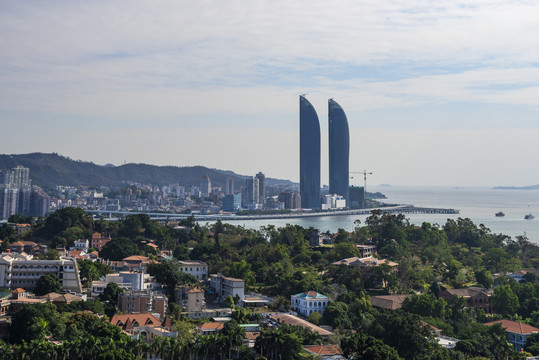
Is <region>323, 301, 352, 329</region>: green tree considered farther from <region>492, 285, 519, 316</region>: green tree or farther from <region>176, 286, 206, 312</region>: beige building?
<region>492, 285, 519, 316</region>: green tree

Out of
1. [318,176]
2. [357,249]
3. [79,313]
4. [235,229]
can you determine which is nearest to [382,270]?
[357,249]

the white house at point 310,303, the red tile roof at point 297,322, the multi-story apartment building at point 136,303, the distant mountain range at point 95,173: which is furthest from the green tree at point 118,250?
the distant mountain range at point 95,173

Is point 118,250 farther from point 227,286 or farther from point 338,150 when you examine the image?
point 338,150

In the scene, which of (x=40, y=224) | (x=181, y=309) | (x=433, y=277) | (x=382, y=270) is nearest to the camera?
(x=181, y=309)

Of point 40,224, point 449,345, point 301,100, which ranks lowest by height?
point 449,345

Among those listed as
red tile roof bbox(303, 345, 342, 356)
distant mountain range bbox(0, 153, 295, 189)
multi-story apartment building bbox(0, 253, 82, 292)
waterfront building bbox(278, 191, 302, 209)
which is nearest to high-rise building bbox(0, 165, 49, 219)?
waterfront building bbox(278, 191, 302, 209)

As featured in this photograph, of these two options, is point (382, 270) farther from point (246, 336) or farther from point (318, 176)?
point (318, 176)

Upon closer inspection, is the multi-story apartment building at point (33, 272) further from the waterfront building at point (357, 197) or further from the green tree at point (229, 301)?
the waterfront building at point (357, 197)
